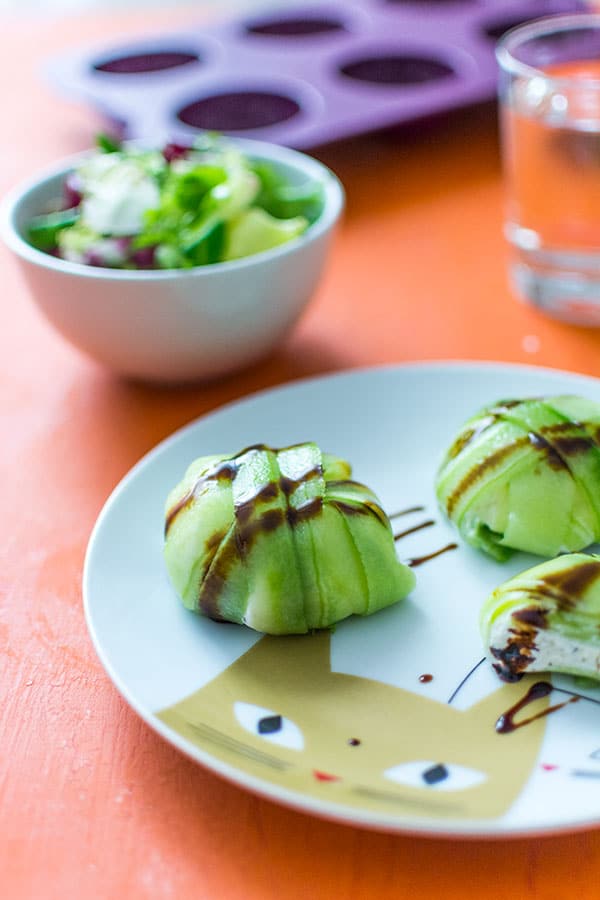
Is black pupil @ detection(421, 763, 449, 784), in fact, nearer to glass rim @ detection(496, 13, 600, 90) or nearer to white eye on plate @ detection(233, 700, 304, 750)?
white eye on plate @ detection(233, 700, 304, 750)

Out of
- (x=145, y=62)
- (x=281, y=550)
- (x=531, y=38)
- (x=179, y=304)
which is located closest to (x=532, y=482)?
(x=281, y=550)

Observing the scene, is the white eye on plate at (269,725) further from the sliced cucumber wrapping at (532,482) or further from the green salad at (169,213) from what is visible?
the green salad at (169,213)

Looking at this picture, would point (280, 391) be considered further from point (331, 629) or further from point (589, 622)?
point (589, 622)

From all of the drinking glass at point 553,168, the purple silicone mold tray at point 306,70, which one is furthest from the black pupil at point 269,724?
the purple silicone mold tray at point 306,70

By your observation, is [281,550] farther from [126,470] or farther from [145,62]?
[145,62]

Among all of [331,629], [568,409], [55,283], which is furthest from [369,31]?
[331,629]

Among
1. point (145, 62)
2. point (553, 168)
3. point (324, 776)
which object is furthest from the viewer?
point (145, 62)
